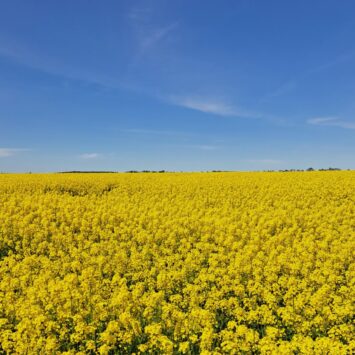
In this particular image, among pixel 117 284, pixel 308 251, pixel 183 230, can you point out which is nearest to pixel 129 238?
pixel 183 230

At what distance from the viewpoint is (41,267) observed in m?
11.0

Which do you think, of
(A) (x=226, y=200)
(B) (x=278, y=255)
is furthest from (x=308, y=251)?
(A) (x=226, y=200)

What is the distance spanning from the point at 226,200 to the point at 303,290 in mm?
13155

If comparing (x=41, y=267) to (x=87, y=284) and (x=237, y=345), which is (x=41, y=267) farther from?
(x=237, y=345)

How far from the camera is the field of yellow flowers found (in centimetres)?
633

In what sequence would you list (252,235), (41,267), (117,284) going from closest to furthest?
(117,284) < (41,267) < (252,235)

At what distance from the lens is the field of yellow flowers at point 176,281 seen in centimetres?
633

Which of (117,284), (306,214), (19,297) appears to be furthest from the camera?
(306,214)

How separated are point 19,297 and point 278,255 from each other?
715 centimetres

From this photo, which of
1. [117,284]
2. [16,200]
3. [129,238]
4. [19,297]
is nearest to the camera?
[19,297]

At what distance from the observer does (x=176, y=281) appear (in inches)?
374

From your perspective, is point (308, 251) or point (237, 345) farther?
point (308, 251)

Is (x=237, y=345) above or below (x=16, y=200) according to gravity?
below

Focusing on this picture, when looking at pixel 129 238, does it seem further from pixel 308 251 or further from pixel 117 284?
pixel 308 251
